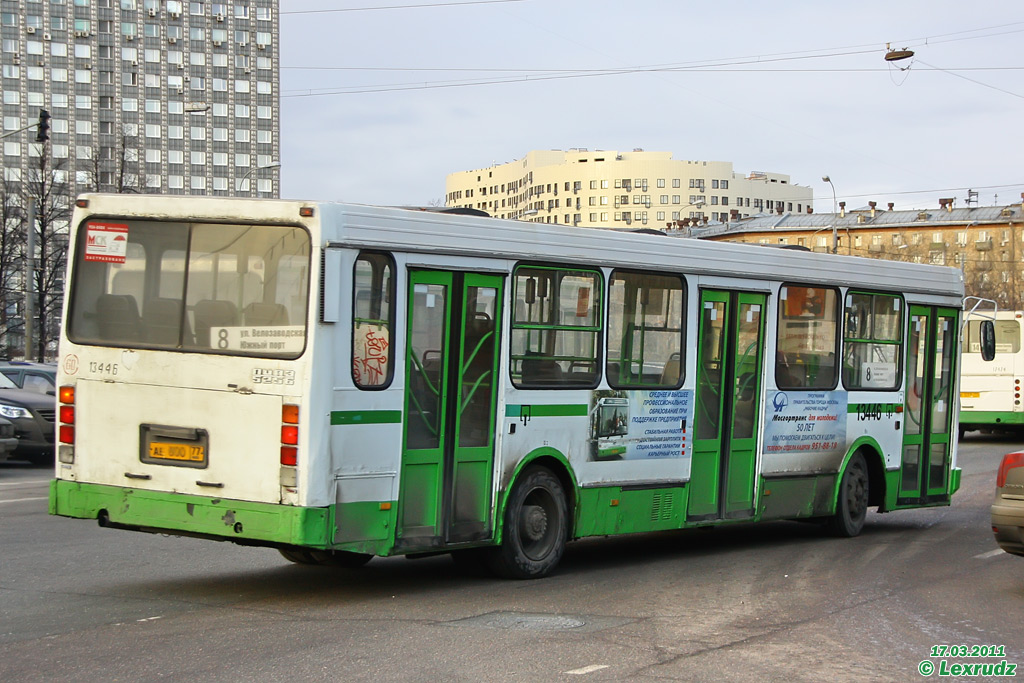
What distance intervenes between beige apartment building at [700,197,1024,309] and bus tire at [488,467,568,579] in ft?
326

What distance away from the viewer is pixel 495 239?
9.62 metres

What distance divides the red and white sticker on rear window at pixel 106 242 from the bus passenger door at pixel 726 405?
16.0ft

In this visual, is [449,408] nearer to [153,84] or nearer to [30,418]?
[30,418]

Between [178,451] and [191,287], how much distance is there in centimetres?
108

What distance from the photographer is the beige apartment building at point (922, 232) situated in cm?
11200

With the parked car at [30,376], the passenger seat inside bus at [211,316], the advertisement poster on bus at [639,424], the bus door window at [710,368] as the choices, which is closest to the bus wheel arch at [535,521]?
the advertisement poster on bus at [639,424]

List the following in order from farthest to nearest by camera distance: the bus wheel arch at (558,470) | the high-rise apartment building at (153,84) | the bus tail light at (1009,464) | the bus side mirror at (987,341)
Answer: the high-rise apartment building at (153,84)
the bus side mirror at (987,341)
the bus wheel arch at (558,470)
the bus tail light at (1009,464)

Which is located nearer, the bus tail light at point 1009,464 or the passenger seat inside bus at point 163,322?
the passenger seat inside bus at point 163,322

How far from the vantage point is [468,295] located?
9.45 meters

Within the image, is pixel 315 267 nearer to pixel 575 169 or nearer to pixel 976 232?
pixel 976 232

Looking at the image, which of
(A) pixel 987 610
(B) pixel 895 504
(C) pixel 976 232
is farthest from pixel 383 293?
(C) pixel 976 232

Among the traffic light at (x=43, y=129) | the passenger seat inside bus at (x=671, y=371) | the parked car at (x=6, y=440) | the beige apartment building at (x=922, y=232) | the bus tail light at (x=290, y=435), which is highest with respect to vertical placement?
the beige apartment building at (x=922, y=232)

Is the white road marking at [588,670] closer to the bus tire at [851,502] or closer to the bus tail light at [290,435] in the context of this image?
the bus tail light at [290,435]

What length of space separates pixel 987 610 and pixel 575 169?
176 meters
